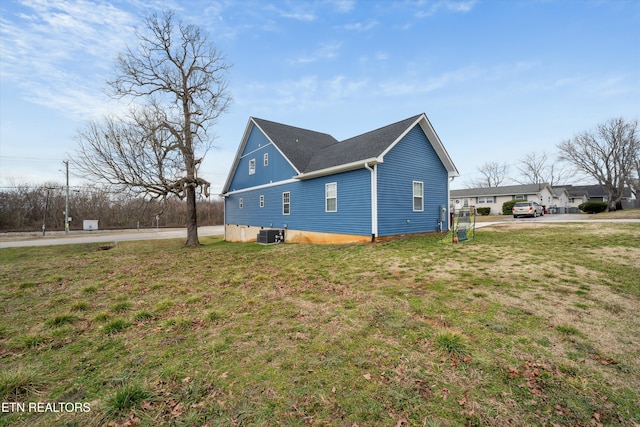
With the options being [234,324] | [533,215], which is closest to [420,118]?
[234,324]

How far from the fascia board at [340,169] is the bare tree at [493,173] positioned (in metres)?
57.9

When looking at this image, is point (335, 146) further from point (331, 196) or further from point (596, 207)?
point (596, 207)

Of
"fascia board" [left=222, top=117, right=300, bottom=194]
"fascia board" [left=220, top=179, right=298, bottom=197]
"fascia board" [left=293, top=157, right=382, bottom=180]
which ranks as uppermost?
"fascia board" [left=222, top=117, right=300, bottom=194]

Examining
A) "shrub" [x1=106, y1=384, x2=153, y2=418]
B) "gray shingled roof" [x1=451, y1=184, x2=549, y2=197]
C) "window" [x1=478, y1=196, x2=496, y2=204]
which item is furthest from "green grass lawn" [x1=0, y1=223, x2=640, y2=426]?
"window" [x1=478, y1=196, x2=496, y2=204]

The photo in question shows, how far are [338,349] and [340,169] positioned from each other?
9993 mm

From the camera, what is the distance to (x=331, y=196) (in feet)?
43.5

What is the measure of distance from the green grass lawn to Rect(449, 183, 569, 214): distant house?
36008 millimetres

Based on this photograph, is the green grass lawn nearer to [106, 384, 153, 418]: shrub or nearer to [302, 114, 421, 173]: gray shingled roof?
[106, 384, 153, 418]: shrub

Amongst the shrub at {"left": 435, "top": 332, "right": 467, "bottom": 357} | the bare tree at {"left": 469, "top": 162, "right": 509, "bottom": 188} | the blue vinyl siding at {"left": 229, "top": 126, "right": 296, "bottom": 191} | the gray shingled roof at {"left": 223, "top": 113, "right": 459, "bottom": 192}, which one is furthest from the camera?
the bare tree at {"left": 469, "top": 162, "right": 509, "bottom": 188}

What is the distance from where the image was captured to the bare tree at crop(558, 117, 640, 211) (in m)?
31.3

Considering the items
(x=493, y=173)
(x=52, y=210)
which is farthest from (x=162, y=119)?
(x=493, y=173)

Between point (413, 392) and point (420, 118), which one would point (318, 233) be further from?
point (413, 392)

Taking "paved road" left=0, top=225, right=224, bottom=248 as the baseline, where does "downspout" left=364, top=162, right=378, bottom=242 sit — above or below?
above

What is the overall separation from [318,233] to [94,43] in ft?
42.2
